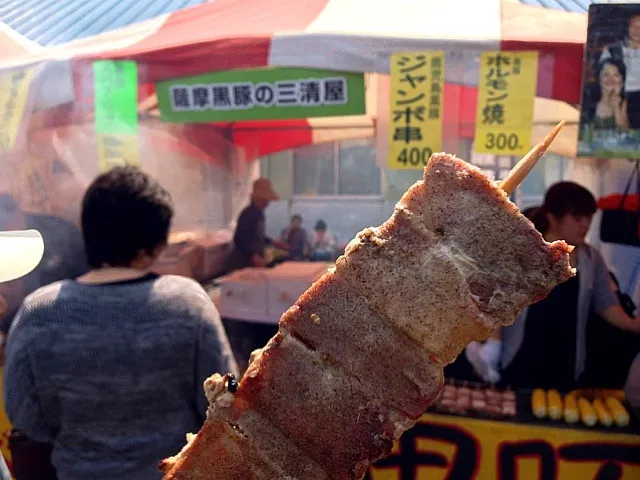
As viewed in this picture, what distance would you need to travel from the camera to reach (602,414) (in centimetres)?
347

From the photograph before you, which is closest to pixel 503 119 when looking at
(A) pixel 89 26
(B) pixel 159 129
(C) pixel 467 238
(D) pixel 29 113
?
(C) pixel 467 238

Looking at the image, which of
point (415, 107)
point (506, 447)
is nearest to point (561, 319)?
point (506, 447)

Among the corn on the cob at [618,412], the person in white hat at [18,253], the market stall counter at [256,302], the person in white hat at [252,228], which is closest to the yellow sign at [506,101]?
the corn on the cob at [618,412]

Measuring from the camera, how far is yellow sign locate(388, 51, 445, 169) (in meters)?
3.58

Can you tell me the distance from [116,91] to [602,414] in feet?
13.9

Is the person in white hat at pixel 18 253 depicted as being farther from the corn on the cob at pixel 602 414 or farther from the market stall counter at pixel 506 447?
the corn on the cob at pixel 602 414

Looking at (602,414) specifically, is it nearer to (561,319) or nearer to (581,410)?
(581,410)

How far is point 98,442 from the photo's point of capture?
2053 mm

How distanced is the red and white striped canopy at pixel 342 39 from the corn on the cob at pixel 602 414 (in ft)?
6.84

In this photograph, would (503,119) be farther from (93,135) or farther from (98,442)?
(93,135)

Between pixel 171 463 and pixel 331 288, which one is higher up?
pixel 331 288

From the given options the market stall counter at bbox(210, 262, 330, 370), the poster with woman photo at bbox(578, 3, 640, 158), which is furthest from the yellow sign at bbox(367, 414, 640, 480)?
the market stall counter at bbox(210, 262, 330, 370)

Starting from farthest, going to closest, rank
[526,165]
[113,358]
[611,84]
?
1. [611,84]
2. [113,358]
3. [526,165]

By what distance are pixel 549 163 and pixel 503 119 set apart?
4674 mm
